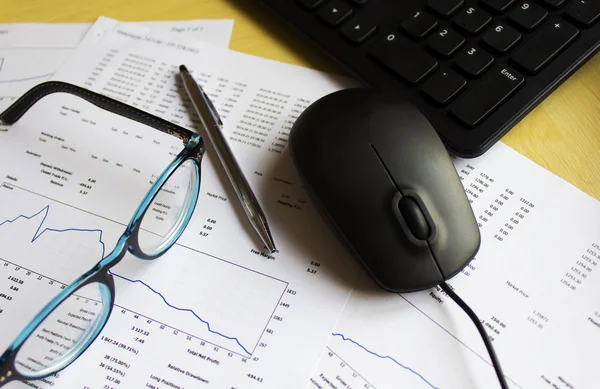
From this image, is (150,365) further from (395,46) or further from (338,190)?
(395,46)

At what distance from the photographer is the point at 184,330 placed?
383 mm

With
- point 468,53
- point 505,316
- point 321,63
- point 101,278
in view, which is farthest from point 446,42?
point 101,278

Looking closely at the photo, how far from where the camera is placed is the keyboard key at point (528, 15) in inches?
18.2

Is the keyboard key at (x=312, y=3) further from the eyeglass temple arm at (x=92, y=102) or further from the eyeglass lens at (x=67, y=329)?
the eyeglass lens at (x=67, y=329)

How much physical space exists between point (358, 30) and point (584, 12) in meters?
0.20

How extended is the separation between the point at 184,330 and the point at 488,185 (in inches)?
10.4

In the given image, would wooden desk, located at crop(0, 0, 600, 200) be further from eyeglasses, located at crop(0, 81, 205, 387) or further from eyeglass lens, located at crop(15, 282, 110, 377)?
eyeglass lens, located at crop(15, 282, 110, 377)

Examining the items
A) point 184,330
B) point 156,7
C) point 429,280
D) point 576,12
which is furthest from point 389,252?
point 156,7

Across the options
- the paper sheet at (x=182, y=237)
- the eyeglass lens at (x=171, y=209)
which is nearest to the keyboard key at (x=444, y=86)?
the paper sheet at (x=182, y=237)

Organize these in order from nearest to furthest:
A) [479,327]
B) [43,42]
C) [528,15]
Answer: [479,327]
[528,15]
[43,42]

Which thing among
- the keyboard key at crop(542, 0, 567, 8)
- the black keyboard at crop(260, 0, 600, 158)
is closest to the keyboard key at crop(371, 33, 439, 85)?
the black keyboard at crop(260, 0, 600, 158)

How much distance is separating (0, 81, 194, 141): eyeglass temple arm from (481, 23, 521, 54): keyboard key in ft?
0.88

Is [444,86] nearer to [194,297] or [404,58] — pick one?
[404,58]

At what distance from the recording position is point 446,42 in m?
0.47
